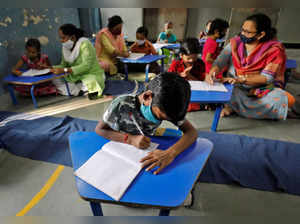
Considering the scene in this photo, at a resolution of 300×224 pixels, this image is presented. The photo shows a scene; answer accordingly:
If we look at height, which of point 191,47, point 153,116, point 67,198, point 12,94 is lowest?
point 67,198

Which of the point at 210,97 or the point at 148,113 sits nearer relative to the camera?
the point at 148,113

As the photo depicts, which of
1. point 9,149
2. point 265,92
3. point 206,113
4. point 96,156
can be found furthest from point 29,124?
point 265,92

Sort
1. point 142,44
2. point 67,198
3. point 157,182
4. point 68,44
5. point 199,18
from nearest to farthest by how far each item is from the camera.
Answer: point 157,182 → point 67,198 → point 68,44 → point 142,44 → point 199,18

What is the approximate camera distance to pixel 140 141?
1.02 metres

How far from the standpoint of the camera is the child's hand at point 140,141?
1019 mm

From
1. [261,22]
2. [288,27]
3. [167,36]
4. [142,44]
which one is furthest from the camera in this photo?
[288,27]

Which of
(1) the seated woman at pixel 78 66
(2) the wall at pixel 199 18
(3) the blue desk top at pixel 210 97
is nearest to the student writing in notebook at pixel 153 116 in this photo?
Result: (3) the blue desk top at pixel 210 97

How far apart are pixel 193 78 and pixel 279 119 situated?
1.31 meters

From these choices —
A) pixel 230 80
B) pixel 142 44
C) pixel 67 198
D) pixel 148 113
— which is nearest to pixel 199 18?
pixel 142 44

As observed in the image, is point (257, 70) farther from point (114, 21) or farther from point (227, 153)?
point (114, 21)

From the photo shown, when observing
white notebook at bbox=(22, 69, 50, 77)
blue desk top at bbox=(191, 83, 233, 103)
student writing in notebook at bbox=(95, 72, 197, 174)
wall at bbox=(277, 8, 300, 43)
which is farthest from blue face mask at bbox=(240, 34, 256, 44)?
wall at bbox=(277, 8, 300, 43)

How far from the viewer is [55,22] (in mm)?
3803

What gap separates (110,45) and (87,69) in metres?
0.82

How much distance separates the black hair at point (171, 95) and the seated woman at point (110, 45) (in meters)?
2.97
